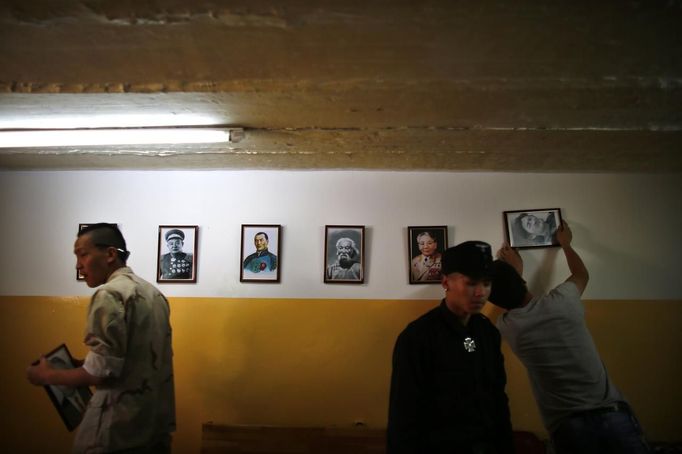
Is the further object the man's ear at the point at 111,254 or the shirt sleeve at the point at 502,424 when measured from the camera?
the man's ear at the point at 111,254

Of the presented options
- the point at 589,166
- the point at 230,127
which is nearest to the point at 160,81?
the point at 230,127

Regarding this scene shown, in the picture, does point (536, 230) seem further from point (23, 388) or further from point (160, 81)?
point (23, 388)

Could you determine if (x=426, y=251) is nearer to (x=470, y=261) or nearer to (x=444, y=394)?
(x=470, y=261)

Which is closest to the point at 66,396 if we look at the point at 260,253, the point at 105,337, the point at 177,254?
the point at 105,337

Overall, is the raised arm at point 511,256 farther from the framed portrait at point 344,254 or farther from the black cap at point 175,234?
the black cap at point 175,234

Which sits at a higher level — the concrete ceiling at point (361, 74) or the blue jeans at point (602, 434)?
the concrete ceiling at point (361, 74)

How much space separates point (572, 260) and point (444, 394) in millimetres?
1480

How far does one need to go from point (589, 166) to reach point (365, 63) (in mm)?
2127

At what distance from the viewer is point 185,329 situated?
9.34 feet

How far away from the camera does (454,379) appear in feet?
5.96

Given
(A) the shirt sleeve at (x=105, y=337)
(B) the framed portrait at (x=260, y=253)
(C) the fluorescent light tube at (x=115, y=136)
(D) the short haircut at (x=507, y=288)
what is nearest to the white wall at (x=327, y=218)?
(B) the framed portrait at (x=260, y=253)

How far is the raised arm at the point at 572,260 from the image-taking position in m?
2.50

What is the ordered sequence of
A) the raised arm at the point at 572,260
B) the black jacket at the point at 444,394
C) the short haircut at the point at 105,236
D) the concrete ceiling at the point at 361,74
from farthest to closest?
the raised arm at the point at 572,260
the short haircut at the point at 105,236
the black jacket at the point at 444,394
the concrete ceiling at the point at 361,74

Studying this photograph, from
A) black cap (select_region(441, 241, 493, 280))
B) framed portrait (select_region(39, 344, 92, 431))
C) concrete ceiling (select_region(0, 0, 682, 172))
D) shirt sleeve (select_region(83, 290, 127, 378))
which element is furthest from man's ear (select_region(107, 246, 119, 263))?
black cap (select_region(441, 241, 493, 280))
